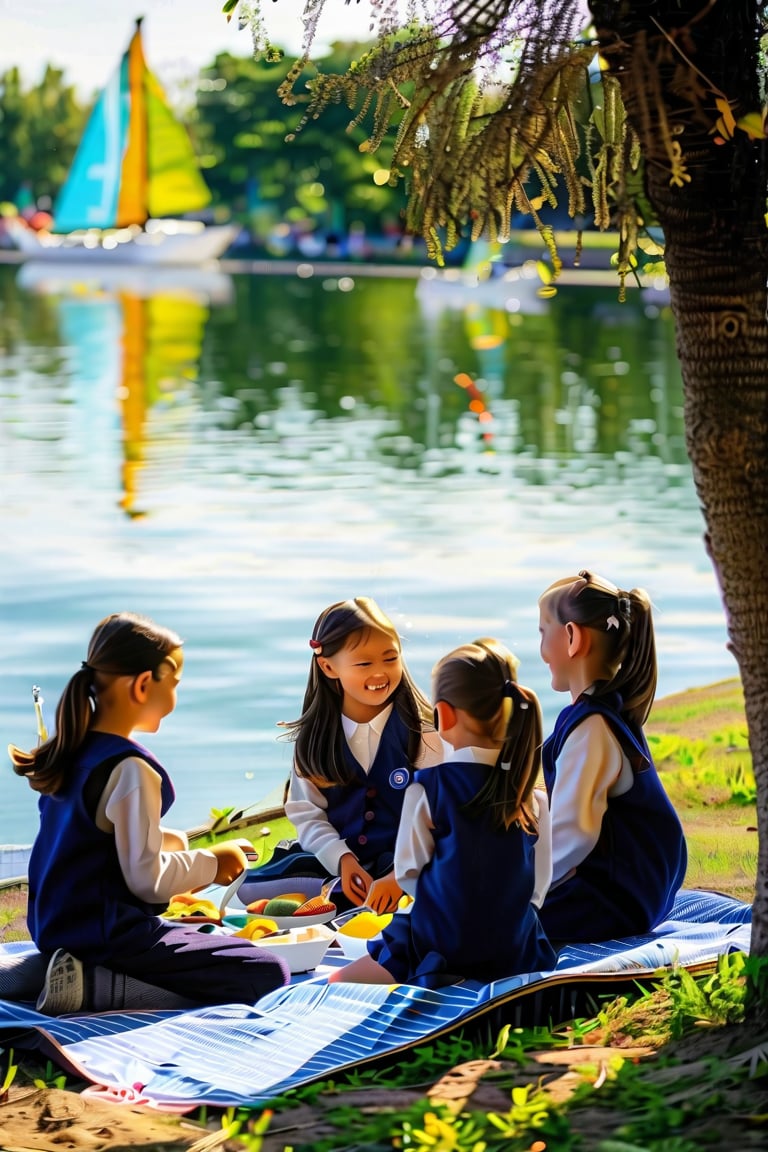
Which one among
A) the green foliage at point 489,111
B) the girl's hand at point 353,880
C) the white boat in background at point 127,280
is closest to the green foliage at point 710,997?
the girl's hand at point 353,880

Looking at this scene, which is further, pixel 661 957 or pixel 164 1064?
pixel 661 957

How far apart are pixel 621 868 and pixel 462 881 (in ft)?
1.99

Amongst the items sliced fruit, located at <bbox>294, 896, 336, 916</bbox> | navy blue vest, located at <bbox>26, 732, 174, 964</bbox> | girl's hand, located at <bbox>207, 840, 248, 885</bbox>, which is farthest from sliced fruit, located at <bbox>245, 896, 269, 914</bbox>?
navy blue vest, located at <bbox>26, 732, 174, 964</bbox>

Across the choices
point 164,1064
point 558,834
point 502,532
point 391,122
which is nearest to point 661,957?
point 558,834

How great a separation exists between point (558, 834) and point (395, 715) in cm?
67

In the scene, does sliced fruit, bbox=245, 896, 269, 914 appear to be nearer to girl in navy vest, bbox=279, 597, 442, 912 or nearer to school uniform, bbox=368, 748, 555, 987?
girl in navy vest, bbox=279, 597, 442, 912

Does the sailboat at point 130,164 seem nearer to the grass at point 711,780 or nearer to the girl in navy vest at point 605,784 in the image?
the grass at point 711,780

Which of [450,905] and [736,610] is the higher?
[736,610]

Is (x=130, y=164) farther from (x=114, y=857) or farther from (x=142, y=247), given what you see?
(x=114, y=857)

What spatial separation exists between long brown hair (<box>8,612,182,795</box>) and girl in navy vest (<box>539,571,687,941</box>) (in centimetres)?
92

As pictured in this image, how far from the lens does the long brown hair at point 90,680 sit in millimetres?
3416

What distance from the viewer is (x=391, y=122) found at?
3.39 m

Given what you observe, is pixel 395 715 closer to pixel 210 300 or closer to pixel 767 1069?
pixel 767 1069

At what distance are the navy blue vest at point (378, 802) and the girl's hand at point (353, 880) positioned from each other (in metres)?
0.09
